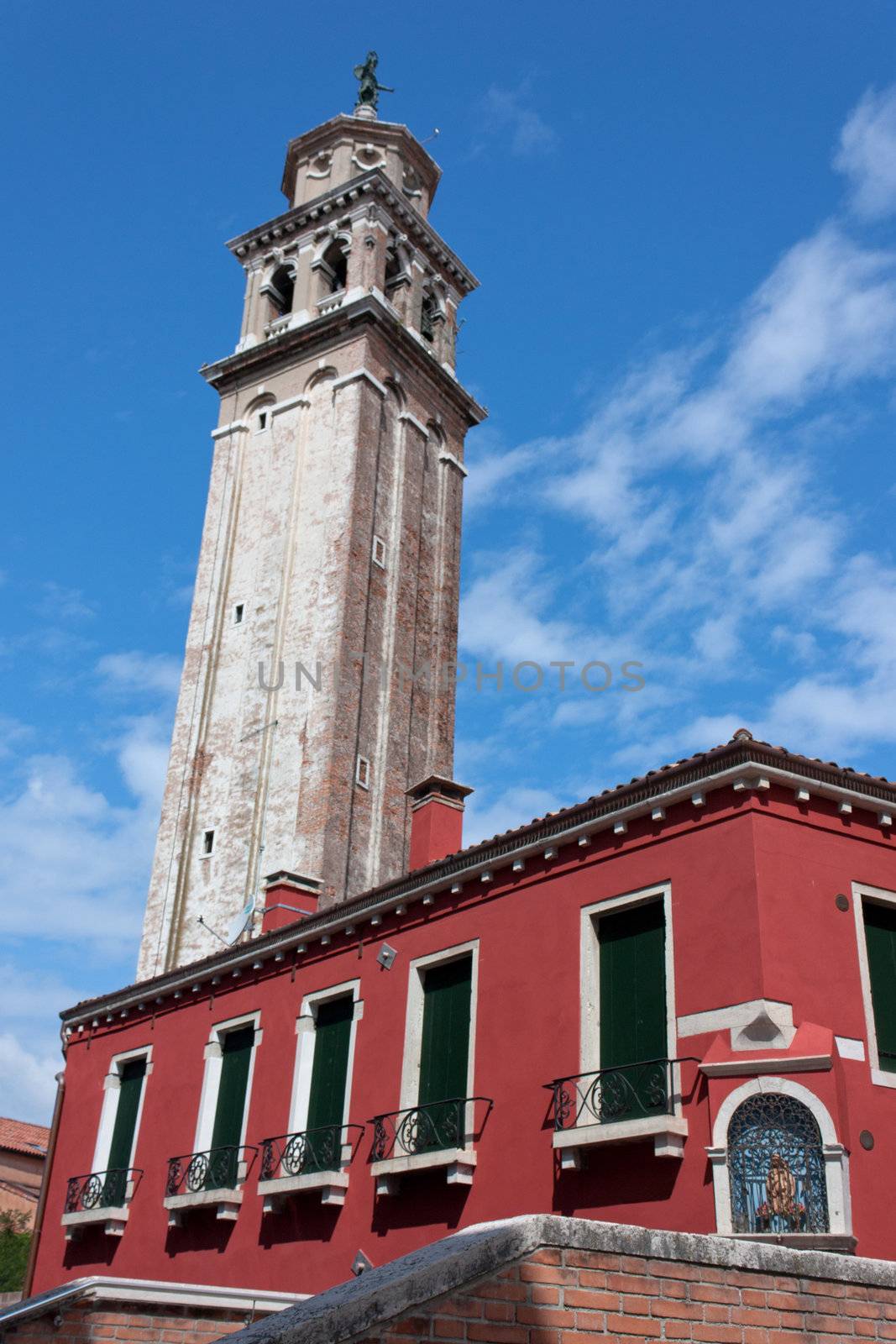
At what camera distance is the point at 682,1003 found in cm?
1144

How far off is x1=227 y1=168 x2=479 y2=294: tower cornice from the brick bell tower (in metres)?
0.07

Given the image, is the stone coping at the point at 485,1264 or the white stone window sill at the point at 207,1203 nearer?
the stone coping at the point at 485,1264

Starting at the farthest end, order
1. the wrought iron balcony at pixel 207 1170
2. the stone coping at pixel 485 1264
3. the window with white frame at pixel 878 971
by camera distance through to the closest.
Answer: the wrought iron balcony at pixel 207 1170, the window with white frame at pixel 878 971, the stone coping at pixel 485 1264

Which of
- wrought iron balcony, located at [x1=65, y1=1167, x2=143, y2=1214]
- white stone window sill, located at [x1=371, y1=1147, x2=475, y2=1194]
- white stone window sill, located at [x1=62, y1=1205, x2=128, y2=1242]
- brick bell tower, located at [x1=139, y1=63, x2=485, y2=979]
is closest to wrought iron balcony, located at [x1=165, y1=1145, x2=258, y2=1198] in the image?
wrought iron balcony, located at [x1=65, y1=1167, x2=143, y2=1214]

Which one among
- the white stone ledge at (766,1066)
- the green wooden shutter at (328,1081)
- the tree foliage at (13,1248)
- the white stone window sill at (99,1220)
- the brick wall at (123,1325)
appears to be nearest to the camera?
the brick wall at (123,1325)

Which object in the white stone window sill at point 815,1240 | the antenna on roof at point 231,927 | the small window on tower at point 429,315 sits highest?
the small window on tower at point 429,315

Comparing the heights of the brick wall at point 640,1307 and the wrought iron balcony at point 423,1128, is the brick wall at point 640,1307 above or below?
below

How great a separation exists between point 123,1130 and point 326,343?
75.0 ft

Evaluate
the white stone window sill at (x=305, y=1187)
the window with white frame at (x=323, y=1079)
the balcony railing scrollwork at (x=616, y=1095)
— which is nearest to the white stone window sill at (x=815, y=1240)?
the balcony railing scrollwork at (x=616, y=1095)

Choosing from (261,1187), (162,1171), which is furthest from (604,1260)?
(162,1171)

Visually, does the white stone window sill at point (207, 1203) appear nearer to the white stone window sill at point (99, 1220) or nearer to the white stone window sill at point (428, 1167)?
the white stone window sill at point (99, 1220)

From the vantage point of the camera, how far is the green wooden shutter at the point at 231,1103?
52.6ft

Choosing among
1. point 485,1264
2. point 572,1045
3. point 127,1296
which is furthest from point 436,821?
point 485,1264

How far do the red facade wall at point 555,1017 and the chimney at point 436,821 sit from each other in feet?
5.17
